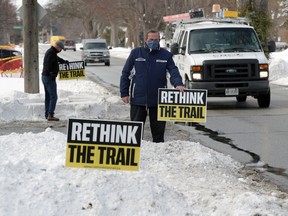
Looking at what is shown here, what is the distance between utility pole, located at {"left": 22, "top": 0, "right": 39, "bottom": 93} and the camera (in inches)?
683

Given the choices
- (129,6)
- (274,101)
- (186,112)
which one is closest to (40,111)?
(186,112)

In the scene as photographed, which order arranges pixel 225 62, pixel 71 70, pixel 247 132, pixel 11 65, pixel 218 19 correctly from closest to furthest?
1. pixel 247 132
2. pixel 71 70
3. pixel 225 62
4. pixel 218 19
5. pixel 11 65

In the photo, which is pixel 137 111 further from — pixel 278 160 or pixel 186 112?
pixel 278 160

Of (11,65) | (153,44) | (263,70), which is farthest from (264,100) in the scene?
(11,65)

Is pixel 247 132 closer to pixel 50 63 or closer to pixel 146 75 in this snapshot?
pixel 50 63

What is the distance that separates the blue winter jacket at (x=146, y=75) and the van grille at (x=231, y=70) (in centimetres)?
750

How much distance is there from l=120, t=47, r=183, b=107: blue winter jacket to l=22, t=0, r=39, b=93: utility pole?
8574mm

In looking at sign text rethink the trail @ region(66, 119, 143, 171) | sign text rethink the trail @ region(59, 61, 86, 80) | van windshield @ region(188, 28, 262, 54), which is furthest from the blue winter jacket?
van windshield @ region(188, 28, 262, 54)

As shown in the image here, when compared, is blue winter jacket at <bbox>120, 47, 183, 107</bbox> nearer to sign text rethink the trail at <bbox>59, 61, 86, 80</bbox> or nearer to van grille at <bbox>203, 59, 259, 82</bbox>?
sign text rethink the trail at <bbox>59, 61, 86, 80</bbox>

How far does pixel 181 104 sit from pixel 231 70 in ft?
25.3

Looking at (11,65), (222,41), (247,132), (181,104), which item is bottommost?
(247,132)

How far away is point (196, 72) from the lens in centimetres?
1662

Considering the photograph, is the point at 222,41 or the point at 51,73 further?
the point at 222,41

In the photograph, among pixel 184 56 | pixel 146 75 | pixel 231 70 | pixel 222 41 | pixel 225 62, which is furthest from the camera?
pixel 184 56
